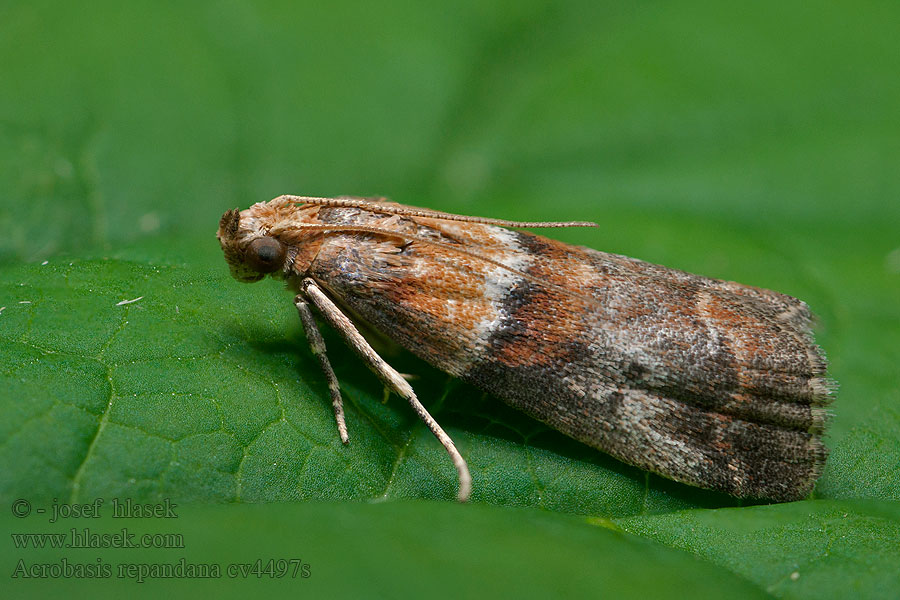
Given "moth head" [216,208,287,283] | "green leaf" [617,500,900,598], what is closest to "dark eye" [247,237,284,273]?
"moth head" [216,208,287,283]

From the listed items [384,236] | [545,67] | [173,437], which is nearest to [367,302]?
[384,236]

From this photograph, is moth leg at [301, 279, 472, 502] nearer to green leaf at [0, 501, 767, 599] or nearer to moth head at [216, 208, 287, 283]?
moth head at [216, 208, 287, 283]

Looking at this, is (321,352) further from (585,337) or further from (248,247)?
(585,337)

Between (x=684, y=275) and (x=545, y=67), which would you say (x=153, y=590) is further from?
(x=545, y=67)

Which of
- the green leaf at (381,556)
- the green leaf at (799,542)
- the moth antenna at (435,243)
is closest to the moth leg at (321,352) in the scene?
the moth antenna at (435,243)

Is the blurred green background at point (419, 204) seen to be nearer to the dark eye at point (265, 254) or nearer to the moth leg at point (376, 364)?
the moth leg at point (376, 364)

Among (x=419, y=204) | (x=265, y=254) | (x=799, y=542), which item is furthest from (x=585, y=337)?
(x=419, y=204)
